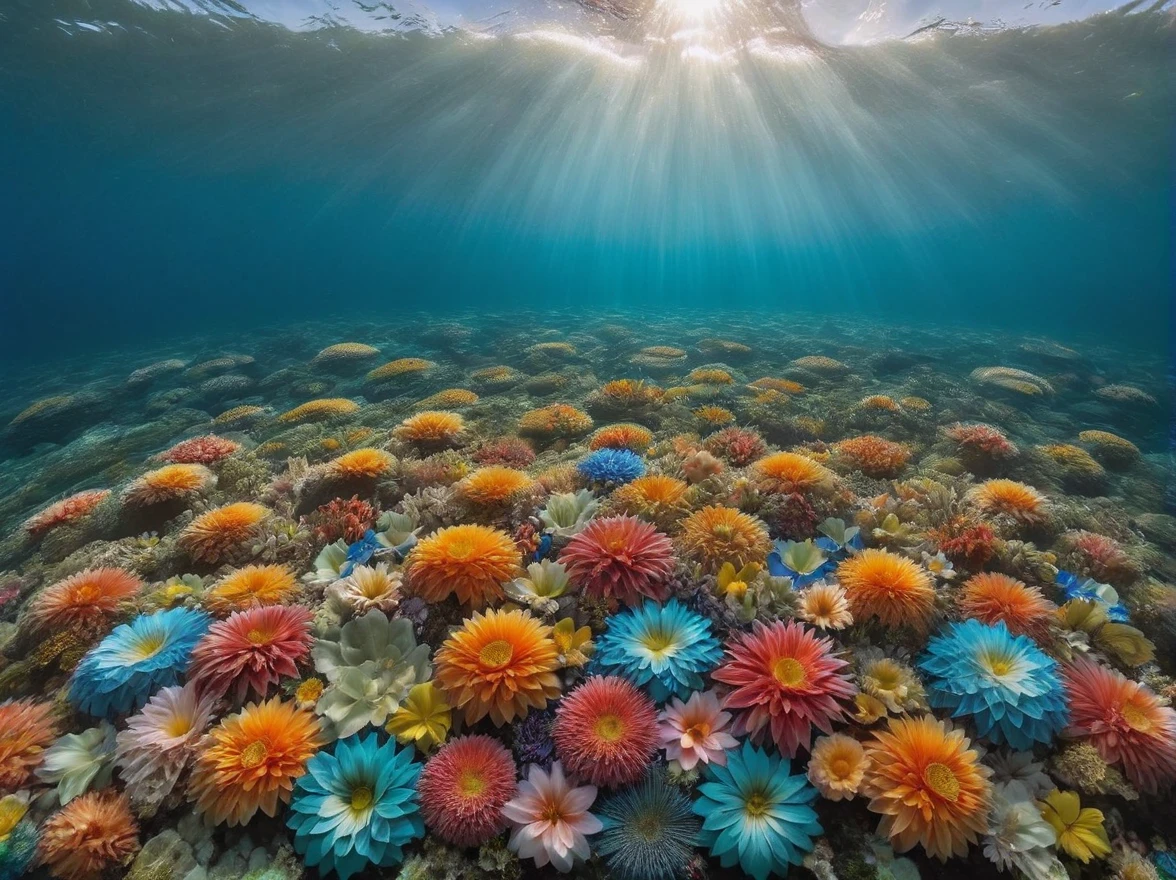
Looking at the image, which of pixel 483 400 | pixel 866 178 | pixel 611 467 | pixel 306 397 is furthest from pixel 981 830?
pixel 866 178

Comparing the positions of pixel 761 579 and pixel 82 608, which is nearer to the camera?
pixel 761 579

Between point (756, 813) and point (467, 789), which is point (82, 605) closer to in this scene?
point (467, 789)

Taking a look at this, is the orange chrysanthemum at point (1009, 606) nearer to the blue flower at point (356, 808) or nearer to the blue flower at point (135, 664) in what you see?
the blue flower at point (356, 808)

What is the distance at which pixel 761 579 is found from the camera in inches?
112

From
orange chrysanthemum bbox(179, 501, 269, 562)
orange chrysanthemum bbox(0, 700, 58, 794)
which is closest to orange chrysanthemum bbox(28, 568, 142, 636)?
orange chrysanthemum bbox(179, 501, 269, 562)

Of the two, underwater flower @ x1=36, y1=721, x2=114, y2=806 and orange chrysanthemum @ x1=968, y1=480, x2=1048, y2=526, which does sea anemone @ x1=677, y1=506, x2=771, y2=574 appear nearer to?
orange chrysanthemum @ x1=968, y1=480, x2=1048, y2=526

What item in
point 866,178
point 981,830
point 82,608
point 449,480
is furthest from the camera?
point 866,178

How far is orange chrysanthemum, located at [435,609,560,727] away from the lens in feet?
7.68

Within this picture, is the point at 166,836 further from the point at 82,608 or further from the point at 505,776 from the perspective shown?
the point at 82,608

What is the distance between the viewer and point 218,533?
3729 millimetres

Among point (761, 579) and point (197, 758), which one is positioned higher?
point (761, 579)

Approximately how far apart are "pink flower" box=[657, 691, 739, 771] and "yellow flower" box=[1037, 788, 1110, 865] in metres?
1.33

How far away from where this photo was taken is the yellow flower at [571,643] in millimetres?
2520

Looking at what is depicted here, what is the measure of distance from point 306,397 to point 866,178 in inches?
2068
